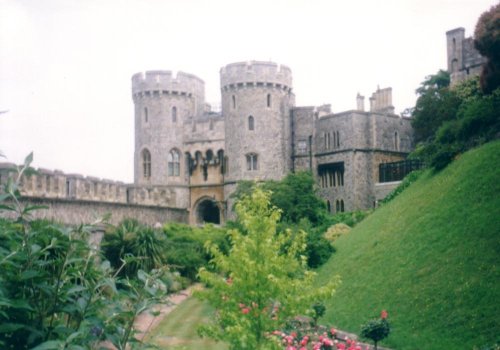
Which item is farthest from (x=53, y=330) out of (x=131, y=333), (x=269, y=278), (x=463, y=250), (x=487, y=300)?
(x=463, y=250)

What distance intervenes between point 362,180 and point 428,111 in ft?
23.9

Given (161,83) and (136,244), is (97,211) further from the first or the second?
(161,83)

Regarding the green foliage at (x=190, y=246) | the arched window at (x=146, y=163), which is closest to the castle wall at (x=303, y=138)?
the green foliage at (x=190, y=246)

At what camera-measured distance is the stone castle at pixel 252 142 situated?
4759 cm

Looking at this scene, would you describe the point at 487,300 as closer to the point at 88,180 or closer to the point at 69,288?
the point at 69,288

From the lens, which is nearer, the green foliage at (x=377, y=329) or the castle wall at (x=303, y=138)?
the green foliage at (x=377, y=329)

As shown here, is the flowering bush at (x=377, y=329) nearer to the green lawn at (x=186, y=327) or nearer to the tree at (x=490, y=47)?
the green lawn at (x=186, y=327)

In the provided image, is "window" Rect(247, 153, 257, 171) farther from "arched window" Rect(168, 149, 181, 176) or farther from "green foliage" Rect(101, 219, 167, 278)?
"green foliage" Rect(101, 219, 167, 278)

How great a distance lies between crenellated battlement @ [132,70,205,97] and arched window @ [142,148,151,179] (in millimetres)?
4951

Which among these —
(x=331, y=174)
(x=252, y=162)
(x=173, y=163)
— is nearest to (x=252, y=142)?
(x=252, y=162)

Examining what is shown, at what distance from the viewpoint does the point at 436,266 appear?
1908 cm

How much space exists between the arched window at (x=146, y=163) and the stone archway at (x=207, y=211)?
16.4ft

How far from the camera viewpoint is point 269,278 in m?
12.1

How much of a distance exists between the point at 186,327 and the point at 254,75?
28492 millimetres
